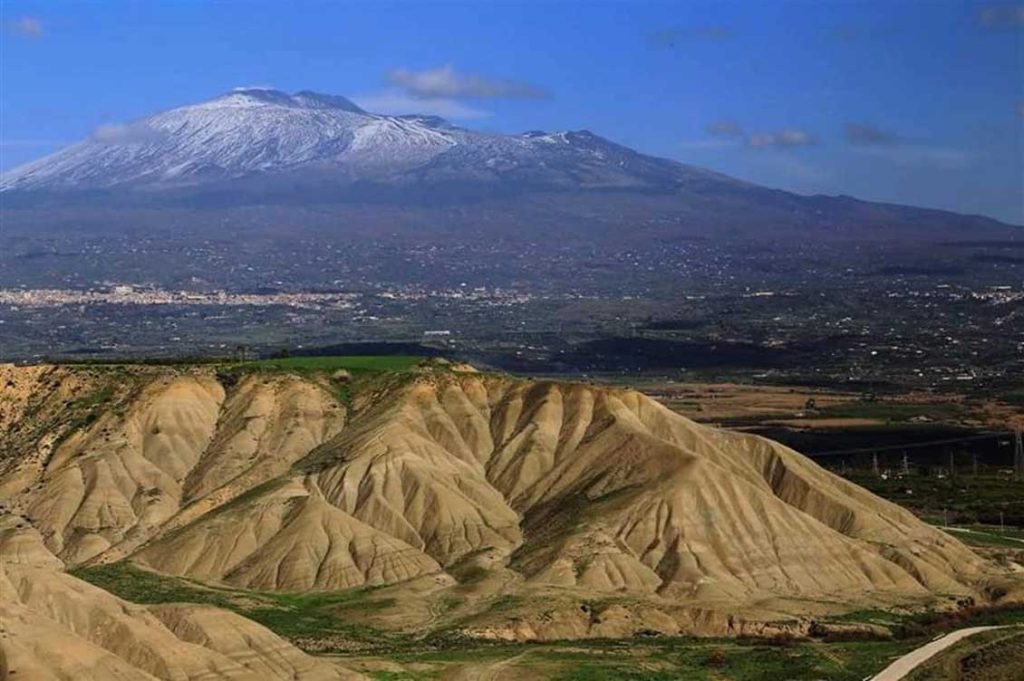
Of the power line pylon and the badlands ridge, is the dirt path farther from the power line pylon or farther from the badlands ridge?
the power line pylon

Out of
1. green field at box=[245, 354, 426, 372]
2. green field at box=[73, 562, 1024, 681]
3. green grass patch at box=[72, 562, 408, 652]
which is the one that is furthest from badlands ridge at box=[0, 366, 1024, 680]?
green field at box=[73, 562, 1024, 681]

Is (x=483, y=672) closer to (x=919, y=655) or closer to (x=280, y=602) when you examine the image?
(x=280, y=602)

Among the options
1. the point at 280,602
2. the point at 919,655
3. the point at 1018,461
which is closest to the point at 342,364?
the point at 280,602

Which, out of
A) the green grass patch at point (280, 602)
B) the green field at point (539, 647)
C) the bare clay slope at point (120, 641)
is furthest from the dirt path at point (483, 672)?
the green grass patch at point (280, 602)

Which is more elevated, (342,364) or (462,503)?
(342,364)

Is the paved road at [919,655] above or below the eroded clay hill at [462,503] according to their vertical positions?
below

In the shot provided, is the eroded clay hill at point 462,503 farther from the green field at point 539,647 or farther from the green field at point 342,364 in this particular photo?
the green field at point 539,647

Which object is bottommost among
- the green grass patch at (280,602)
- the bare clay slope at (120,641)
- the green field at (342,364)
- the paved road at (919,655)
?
the paved road at (919,655)
